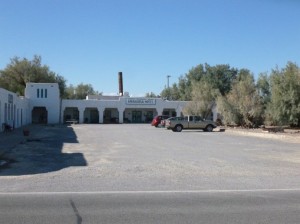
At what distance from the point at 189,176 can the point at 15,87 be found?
262 feet

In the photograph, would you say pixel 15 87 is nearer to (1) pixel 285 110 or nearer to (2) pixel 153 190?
(1) pixel 285 110

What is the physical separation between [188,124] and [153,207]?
130 feet

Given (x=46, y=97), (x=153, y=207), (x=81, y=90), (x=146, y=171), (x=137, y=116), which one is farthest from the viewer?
(x=81, y=90)

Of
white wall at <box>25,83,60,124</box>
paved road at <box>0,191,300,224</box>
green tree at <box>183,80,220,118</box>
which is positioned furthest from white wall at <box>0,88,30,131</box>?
paved road at <box>0,191,300,224</box>

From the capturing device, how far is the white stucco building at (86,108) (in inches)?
2869

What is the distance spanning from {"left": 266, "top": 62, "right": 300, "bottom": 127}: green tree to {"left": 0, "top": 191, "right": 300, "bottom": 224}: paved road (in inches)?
1332

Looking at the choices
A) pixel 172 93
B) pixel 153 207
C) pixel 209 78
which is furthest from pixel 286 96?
pixel 172 93

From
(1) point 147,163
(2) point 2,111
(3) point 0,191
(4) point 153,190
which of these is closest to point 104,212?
(4) point 153,190

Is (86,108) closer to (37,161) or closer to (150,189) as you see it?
(37,161)

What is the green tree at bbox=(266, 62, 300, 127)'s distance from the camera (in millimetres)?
43625

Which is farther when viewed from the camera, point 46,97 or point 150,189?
point 46,97

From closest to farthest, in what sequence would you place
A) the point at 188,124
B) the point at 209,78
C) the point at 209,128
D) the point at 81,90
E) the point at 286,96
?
the point at 286,96 → the point at 188,124 → the point at 209,128 → the point at 209,78 → the point at 81,90

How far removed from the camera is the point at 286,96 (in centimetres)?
4403

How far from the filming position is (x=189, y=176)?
14.3 m
